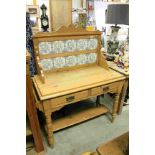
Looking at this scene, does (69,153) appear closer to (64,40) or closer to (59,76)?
(59,76)

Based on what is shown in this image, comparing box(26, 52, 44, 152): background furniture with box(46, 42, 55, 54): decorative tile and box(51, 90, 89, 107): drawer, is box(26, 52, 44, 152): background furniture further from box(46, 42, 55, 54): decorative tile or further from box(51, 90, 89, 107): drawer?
box(46, 42, 55, 54): decorative tile

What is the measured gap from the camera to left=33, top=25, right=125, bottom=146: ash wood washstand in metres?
1.41

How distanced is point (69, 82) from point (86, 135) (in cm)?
71

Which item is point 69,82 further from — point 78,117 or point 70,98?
point 78,117

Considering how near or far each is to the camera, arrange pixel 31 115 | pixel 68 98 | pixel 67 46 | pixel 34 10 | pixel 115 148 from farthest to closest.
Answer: pixel 34 10 → pixel 67 46 → pixel 68 98 → pixel 31 115 → pixel 115 148

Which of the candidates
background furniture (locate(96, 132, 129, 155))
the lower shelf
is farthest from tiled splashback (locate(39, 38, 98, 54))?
background furniture (locate(96, 132, 129, 155))

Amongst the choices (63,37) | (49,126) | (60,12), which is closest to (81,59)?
(63,37)

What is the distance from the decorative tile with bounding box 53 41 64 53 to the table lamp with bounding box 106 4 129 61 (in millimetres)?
807

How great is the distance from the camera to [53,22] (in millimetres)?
2848

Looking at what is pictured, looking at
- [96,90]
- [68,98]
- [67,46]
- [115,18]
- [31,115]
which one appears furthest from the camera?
[115,18]

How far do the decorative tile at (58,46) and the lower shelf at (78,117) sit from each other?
31.8 inches

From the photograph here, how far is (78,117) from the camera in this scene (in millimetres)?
1934

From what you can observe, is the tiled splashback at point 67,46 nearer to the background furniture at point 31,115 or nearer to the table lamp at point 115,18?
the table lamp at point 115,18
